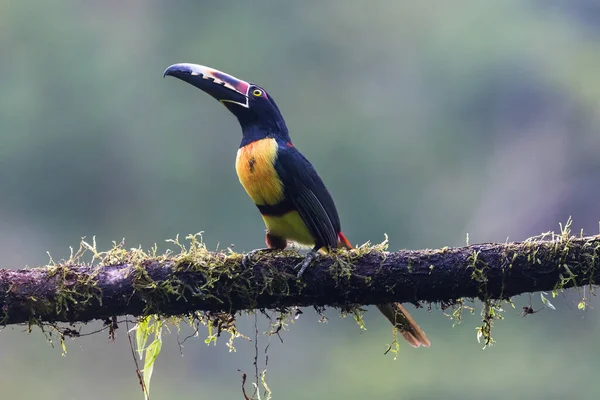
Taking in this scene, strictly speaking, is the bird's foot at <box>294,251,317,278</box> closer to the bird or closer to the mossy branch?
the mossy branch

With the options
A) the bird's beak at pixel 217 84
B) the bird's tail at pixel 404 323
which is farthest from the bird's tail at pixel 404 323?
the bird's beak at pixel 217 84

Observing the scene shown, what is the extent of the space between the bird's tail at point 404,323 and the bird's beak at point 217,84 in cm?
102

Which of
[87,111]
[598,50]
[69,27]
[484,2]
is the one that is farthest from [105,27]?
[598,50]

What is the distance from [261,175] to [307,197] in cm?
19

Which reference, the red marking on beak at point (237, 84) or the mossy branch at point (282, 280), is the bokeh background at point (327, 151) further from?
the mossy branch at point (282, 280)

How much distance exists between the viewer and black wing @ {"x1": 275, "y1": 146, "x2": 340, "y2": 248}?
299 centimetres

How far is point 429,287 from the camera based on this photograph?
7.81 feet

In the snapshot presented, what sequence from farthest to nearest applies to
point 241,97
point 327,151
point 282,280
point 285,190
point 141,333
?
1. point 327,151
2. point 241,97
3. point 285,190
4. point 141,333
5. point 282,280

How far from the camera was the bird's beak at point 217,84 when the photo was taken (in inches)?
127

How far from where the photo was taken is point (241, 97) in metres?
3.22

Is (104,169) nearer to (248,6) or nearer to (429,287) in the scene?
(248,6)

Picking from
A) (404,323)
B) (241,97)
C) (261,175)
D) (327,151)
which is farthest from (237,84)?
(327,151)

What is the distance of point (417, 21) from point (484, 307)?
42.8 ft

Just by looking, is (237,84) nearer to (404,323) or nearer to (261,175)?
(261,175)
